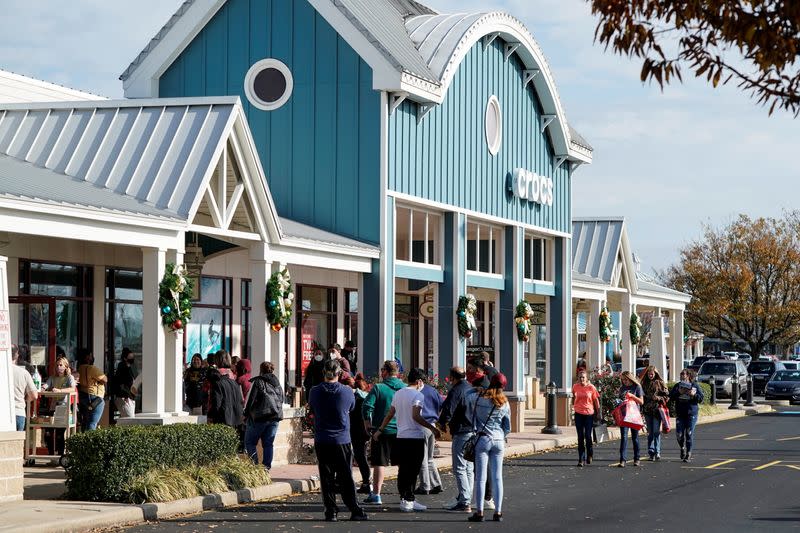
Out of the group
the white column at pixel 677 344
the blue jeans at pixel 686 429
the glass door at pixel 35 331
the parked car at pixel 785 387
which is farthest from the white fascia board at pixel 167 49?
the parked car at pixel 785 387

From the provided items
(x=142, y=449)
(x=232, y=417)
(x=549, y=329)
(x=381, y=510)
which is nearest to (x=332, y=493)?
(x=381, y=510)

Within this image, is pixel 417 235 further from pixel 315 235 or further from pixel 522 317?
pixel 315 235

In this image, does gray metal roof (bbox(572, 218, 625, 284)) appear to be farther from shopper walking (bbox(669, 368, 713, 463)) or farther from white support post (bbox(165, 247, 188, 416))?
white support post (bbox(165, 247, 188, 416))

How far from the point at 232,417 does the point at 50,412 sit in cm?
299

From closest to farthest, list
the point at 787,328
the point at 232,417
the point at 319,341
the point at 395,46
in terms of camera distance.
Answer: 1. the point at 232,417
2. the point at 395,46
3. the point at 319,341
4. the point at 787,328

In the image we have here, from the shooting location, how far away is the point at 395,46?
27656mm

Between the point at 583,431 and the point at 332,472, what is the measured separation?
8.23 metres

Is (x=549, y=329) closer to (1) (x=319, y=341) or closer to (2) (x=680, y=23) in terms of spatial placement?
(1) (x=319, y=341)

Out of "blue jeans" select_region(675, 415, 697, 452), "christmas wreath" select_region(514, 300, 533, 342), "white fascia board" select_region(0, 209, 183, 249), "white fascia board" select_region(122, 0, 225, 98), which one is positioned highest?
"white fascia board" select_region(122, 0, 225, 98)

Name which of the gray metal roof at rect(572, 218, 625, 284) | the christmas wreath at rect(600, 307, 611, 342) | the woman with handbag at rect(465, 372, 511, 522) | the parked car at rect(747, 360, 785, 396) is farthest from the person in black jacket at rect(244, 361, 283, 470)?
the parked car at rect(747, 360, 785, 396)

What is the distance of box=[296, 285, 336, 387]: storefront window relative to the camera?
2956 cm

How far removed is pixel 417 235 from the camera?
29.6 meters

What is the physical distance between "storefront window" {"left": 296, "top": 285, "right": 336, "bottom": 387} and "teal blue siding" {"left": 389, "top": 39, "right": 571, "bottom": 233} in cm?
356

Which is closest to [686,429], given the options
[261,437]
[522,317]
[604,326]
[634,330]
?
[261,437]
